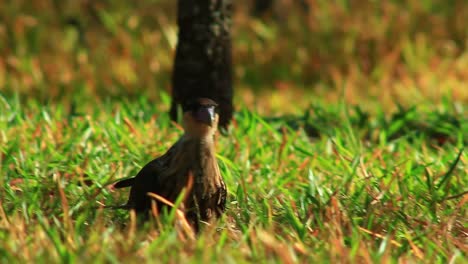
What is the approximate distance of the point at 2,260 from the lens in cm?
342

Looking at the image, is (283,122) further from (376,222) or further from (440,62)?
(440,62)

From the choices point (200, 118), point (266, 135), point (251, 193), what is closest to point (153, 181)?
point (200, 118)

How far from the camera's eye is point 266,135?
6.04 meters

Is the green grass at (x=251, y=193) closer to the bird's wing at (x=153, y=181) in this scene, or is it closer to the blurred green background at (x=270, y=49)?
the bird's wing at (x=153, y=181)

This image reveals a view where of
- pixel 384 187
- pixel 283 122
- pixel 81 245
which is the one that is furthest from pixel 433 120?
pixel 81 245

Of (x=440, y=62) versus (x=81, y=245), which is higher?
(x=440, y=62)

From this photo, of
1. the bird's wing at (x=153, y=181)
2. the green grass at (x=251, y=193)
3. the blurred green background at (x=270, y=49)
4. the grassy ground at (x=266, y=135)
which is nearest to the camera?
the green grass at (x=251, y=193)

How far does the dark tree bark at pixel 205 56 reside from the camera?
6.25m

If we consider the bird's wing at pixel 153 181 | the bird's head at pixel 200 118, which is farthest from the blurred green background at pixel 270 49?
the bird's head at pixel 200 118

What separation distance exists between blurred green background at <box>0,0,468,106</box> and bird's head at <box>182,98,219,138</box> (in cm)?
435

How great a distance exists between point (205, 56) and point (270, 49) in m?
3.57

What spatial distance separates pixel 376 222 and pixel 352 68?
521cm

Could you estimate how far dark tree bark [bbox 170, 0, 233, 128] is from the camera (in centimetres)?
625

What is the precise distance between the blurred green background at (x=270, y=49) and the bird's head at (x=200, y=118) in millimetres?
4346
